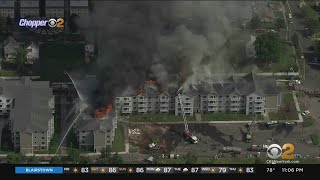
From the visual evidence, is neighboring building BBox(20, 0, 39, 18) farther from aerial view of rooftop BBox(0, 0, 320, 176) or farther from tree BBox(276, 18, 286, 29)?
tree BBox(276, 18, 286, 29)

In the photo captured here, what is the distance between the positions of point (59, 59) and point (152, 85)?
Result: 1.33 metres

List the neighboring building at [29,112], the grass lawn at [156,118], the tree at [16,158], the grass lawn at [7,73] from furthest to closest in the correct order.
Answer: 1. the grass lawn at [7,73]
2. the grass lawn at [156,118]
3. the neighboring building at [29,112]
4. the tree at [16,158]

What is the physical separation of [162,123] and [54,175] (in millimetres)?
2532

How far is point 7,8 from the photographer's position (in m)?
14.3

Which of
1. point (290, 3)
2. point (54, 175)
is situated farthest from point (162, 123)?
point (290, 3)

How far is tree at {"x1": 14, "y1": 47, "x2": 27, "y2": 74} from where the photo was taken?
13.8 metres

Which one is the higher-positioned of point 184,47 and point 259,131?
point 184,47

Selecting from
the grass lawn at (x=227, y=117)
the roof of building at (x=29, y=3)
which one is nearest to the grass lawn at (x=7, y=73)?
the roof of building at (x=29, y=3)

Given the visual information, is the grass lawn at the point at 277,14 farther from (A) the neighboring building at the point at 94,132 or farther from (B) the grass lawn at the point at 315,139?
(A) the neighboring building at the point at 94,132

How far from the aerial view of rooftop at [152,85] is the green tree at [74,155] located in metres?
0.03

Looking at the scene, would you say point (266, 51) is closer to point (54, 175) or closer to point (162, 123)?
point (162, 123)

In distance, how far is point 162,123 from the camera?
518 inches

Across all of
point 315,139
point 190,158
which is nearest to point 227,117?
point 315,139

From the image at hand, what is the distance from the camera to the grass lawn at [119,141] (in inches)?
493
